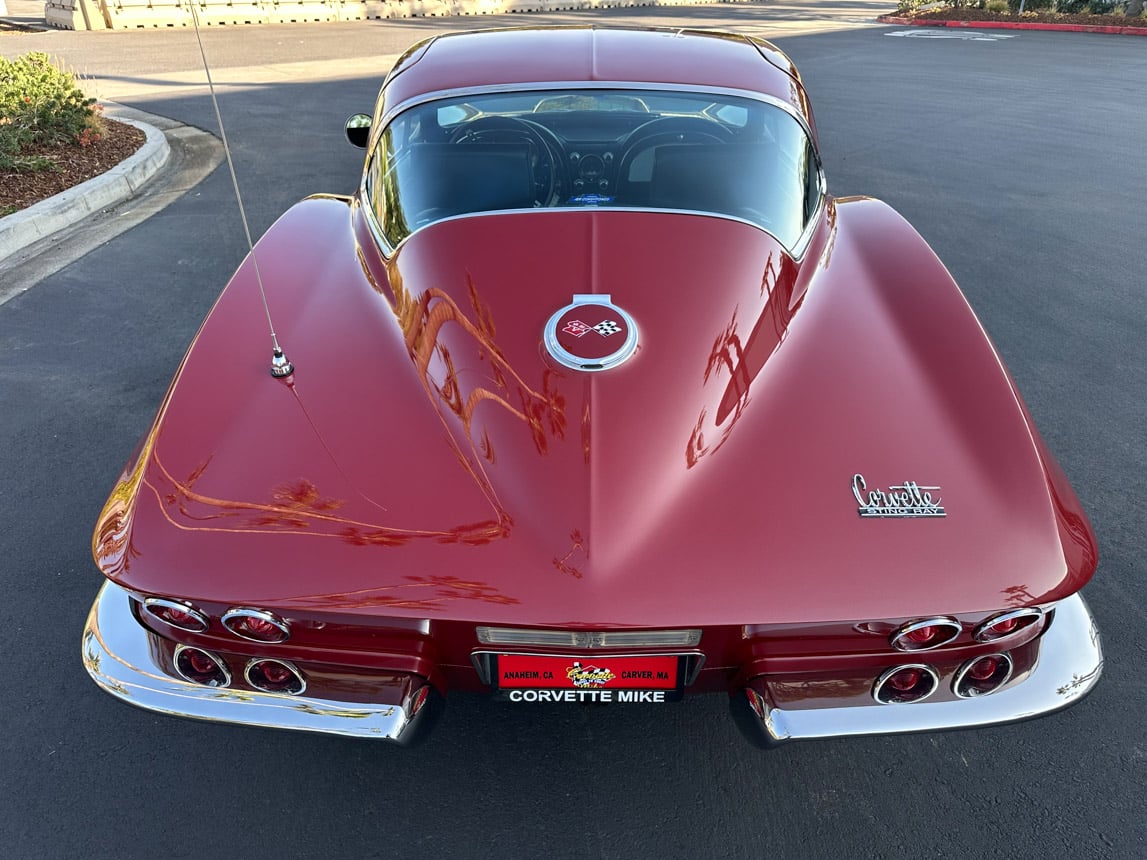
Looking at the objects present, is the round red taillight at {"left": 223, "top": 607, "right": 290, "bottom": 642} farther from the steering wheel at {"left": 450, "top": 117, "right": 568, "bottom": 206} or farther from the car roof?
the car roof

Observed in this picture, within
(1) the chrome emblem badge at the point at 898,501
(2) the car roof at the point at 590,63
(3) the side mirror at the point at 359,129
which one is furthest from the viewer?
(3) the side mirror at the point at 359,129

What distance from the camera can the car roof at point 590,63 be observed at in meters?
2.95

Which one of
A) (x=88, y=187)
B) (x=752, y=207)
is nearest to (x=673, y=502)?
(x=752, y=207)

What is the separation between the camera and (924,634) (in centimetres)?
166

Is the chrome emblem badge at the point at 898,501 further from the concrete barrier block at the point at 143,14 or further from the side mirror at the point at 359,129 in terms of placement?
the concrete barrier block at the point at 143,14

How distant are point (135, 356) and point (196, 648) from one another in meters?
2.78

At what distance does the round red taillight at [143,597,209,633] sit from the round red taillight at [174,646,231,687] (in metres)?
0.11

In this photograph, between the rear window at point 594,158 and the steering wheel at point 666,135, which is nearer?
the rear window at point 594,158

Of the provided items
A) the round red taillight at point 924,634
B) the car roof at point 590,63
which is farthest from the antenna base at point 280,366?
the round red taillight at point 924,634

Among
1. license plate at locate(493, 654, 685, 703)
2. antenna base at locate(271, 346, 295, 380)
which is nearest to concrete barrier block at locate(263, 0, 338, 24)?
antenna base at locate(271, 346, 295, 380)

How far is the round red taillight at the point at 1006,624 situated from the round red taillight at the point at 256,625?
4.85ft

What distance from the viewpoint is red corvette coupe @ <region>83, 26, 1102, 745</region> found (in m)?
1.61

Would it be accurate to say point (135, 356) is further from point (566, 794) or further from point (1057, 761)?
point (1057, 761)

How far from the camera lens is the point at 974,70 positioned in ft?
40.7
